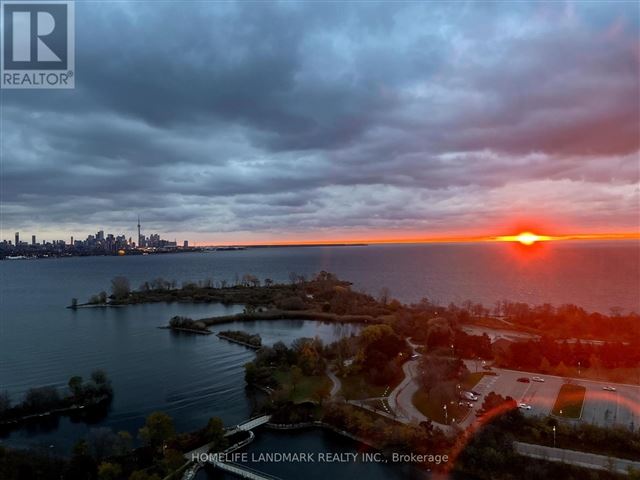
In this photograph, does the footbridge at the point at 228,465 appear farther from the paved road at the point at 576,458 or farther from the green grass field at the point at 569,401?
the green grass field at the point at 569,401

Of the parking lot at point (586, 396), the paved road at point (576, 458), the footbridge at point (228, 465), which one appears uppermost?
the parking lot at point (586, 396)

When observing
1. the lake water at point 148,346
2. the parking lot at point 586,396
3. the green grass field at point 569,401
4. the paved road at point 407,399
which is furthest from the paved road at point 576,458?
the lake water at point 148,346

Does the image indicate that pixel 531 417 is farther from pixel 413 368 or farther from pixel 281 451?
pixel 281 451

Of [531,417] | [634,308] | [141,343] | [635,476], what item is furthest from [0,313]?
[634,308]

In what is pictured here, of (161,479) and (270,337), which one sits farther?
(270,337)

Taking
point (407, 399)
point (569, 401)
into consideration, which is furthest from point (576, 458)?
point (407, 399)

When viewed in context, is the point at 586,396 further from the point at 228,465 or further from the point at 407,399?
the point at 228,465
